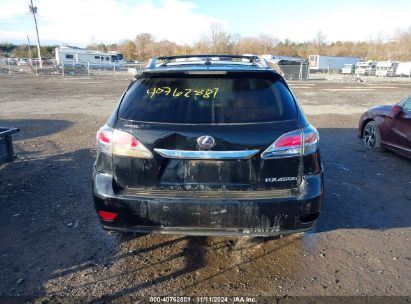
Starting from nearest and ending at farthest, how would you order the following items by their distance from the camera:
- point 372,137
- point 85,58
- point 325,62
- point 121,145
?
point 121,145
point 372,137
point 85,58
point 325,62

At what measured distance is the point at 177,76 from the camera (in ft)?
9.66

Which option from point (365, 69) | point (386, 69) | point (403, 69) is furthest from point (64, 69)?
point (403, 69)

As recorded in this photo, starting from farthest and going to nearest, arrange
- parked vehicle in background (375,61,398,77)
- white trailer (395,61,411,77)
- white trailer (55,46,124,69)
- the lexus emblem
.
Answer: white trailer (55,46,124,69)
white trailer (395,61,411,77)
parked vehicle in background (375,61,398,77)
the lexus emblem

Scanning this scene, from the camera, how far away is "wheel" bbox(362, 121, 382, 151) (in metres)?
6.82

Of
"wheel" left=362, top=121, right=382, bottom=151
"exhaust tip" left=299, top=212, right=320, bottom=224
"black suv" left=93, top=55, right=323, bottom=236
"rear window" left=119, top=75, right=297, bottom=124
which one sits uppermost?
"rear window" left=119, top=75, right=297, bottom=124

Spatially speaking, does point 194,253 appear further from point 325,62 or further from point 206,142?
point 325,62

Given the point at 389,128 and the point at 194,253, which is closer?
the point at 194,253

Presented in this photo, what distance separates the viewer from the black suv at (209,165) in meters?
2.63

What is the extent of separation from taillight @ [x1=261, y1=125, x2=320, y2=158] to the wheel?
4.83 metres

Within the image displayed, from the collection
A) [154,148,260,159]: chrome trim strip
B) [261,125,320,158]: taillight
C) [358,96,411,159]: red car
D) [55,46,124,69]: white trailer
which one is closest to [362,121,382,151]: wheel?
[358,96,411,159]: red car

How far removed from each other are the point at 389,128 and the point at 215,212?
518 centimetres

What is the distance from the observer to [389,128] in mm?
6406

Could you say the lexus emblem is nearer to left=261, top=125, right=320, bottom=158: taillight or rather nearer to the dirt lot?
left=261, top=125, right=320, bottom=158: taillight

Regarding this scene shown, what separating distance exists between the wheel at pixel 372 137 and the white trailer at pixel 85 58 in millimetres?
49278
